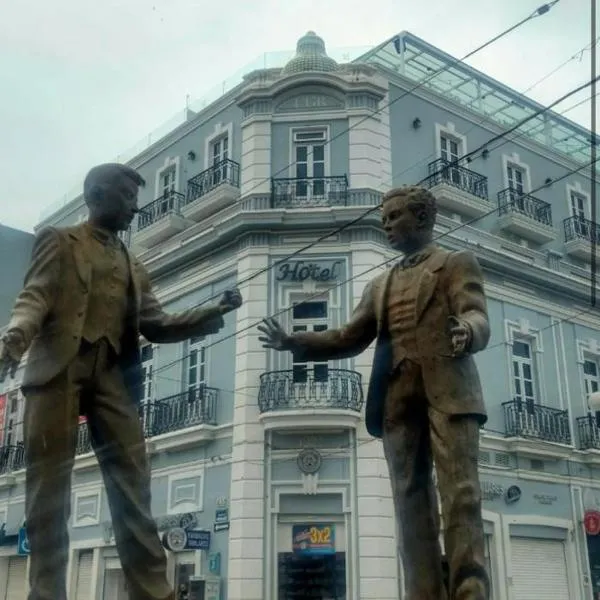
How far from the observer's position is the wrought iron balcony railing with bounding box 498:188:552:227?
20844 mm

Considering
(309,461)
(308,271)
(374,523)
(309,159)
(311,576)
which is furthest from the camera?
(309,159)

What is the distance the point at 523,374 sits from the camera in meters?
20.2

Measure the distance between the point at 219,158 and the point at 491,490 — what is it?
9141mm

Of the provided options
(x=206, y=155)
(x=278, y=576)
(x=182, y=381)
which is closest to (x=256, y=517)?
(x=278, y=576)

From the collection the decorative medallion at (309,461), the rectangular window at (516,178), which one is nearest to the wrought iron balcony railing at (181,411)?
the decorative medallion at (309,461)

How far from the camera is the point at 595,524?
19922 millimetres

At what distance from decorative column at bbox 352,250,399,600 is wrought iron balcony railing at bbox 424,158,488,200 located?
4822mm

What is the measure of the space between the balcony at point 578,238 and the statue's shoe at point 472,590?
19.4 meters

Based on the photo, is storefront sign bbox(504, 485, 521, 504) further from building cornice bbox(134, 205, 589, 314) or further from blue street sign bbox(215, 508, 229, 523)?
blue street sign bbox(215, 508, 229, 523)

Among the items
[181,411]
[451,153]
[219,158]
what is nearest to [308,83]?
[219,158]

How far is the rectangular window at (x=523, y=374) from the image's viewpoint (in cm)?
1973

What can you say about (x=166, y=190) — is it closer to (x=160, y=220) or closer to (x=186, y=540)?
(x=160, y=220)

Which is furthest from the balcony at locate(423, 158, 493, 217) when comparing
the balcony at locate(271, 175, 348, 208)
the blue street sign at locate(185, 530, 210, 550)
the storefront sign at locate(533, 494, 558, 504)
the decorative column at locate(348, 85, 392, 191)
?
the blue street sign at locate(185, 530, 210, 550)

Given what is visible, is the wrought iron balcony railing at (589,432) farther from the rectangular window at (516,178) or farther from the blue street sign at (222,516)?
the blue street sign at (222,516)
